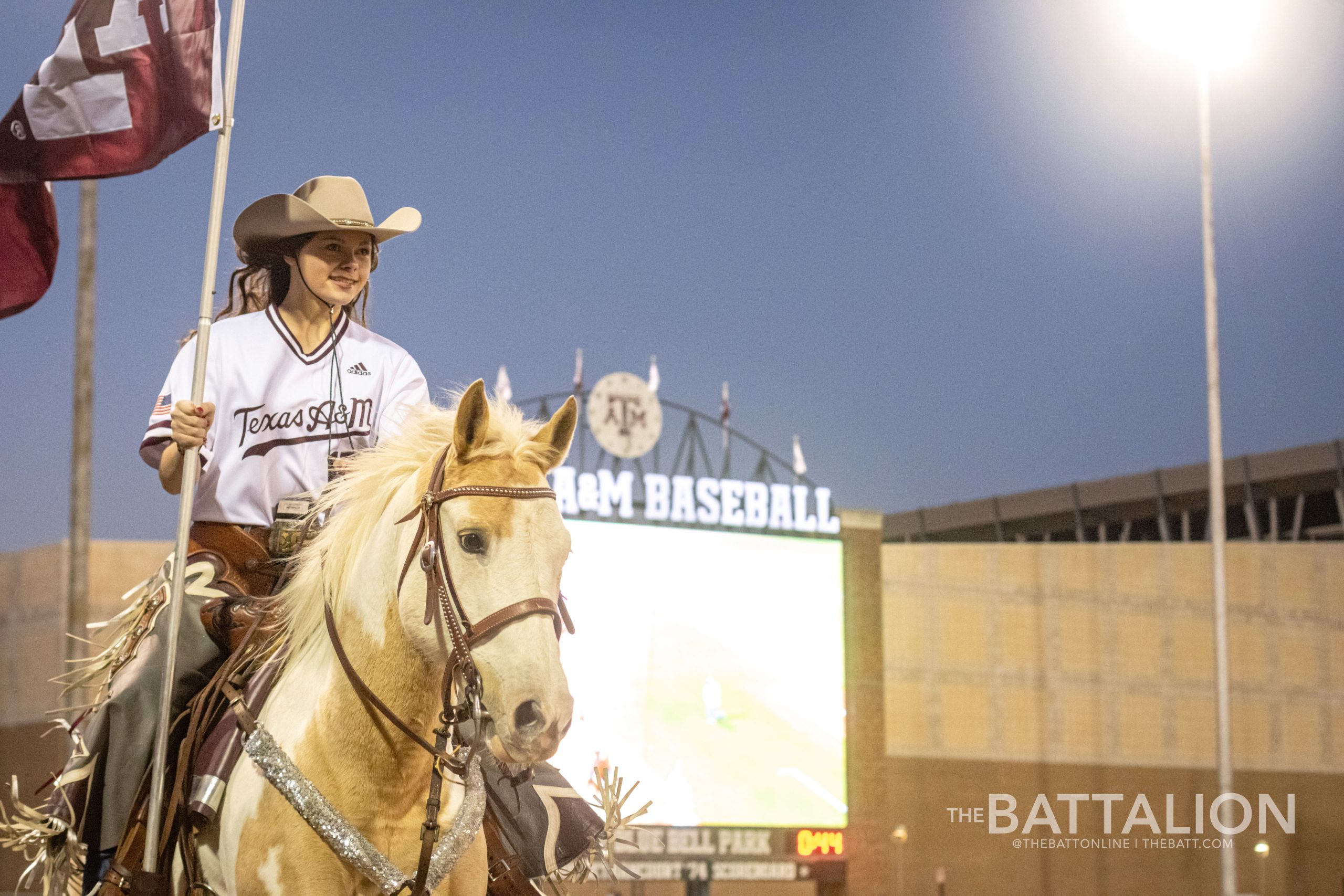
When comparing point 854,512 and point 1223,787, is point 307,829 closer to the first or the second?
point 1223,787

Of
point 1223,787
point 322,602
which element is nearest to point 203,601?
point 322,602

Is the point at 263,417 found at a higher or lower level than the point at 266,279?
lower

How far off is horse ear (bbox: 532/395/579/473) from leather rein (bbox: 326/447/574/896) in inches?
8.4

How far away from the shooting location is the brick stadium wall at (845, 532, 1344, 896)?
124ft

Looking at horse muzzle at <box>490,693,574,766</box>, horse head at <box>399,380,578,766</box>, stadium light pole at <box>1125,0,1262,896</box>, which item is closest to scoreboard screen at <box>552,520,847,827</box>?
stadium light pole at <box>1125,0,1262,896</box>

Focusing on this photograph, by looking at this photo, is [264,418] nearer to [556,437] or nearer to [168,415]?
[168,415]

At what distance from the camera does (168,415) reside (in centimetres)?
504

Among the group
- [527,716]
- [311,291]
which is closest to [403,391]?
[311,291]

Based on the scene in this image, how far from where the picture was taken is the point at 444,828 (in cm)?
420

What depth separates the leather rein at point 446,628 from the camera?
3.77 metres

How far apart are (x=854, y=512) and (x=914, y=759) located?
6.95 metres

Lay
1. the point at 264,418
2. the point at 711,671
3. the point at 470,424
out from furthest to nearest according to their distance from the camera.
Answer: the point at 711,671, the point at 264,418, the point at 470,424

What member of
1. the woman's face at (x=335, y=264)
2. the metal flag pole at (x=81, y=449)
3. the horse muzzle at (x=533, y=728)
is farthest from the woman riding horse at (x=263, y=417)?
the metal flag pole at (x=81, y=449)

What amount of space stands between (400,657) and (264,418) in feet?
4.50
